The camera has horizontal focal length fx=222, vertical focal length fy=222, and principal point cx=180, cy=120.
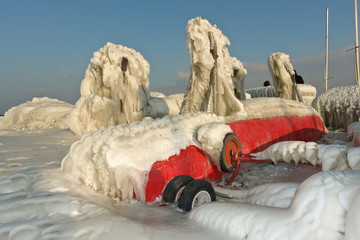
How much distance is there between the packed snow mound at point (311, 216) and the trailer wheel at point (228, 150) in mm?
926

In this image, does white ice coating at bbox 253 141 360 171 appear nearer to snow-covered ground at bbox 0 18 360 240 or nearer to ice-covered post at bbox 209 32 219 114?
snow-covered ground at bbox 0 18 360 240

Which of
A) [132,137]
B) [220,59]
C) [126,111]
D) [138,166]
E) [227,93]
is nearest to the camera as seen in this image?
[138,166]

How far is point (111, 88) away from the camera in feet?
13.6

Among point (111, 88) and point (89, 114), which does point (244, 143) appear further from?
point (111, 88)

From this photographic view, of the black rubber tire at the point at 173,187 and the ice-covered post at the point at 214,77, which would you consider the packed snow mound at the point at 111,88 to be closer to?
the ice-covered post at the point at 214,77

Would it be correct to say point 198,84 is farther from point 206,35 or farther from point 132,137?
point 132,137

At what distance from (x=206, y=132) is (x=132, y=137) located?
62 centimetres

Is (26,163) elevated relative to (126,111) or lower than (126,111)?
lower

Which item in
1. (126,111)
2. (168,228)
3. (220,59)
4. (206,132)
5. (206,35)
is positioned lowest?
(168,228)

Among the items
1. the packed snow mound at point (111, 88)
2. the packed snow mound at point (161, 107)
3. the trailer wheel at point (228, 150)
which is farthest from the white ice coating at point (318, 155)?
the packed snow mound at point (161, 107)

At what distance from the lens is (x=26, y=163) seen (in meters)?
2.04

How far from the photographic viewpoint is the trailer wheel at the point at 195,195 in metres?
1.32

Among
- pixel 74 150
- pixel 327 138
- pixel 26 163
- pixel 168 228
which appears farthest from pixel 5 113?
pixel 327 138

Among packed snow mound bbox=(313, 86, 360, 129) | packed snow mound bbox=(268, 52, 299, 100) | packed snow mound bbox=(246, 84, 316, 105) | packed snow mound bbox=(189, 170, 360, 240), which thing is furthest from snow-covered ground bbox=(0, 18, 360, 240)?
packed snow mound bbox=(246, 84, 316, 105)
